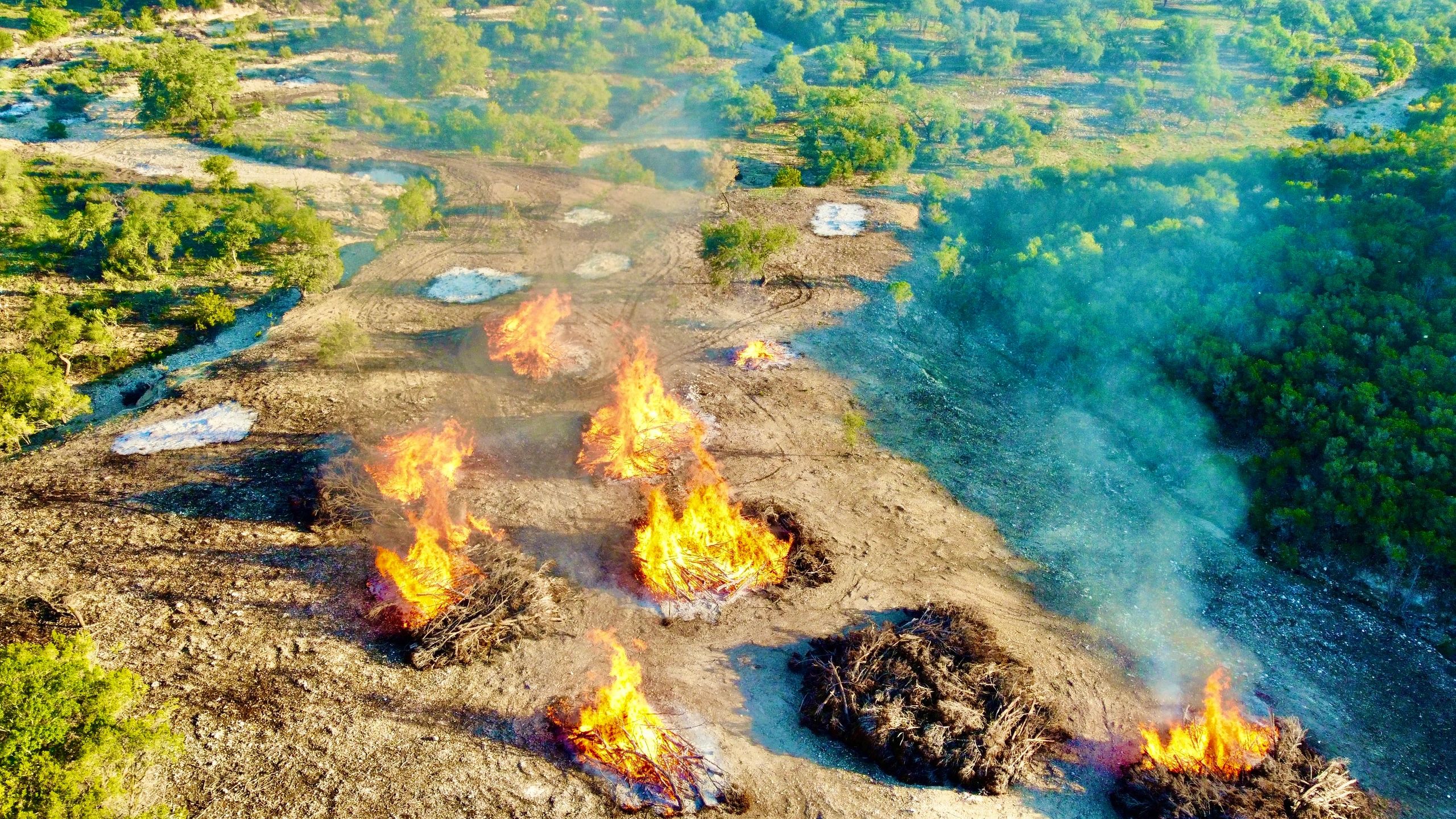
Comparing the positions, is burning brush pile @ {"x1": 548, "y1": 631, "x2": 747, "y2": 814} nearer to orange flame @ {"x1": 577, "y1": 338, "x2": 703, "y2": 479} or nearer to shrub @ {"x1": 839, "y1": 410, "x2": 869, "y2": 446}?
orange flame @ {"x1": 577, "y1": 338, "x2": 703, "y2": 479}

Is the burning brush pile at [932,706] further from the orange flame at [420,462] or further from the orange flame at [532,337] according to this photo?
the orange flame at [532,337]

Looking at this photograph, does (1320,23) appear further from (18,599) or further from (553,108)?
(18,599)

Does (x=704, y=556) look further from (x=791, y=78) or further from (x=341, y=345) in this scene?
(x=791, y=78)

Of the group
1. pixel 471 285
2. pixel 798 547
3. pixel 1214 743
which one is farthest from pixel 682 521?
pixel 471 285

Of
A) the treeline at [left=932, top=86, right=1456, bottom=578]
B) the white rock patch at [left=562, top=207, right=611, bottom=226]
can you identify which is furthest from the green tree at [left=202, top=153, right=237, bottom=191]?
the treeline at [left=932, top=86, right=1456, bottom=578]

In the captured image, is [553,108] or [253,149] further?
[553,108]

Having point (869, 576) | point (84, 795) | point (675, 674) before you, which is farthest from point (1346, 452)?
point (84, 795)

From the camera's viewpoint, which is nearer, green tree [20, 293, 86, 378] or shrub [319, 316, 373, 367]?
green tree [20, 293, 86, 378]
